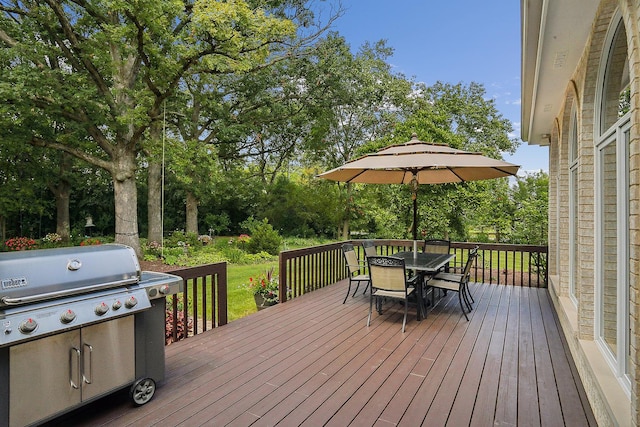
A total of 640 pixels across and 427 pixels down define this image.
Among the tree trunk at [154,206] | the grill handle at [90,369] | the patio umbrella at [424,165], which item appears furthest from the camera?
the tree trunk at [154,206]

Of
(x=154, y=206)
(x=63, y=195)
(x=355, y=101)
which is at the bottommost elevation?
(x=154, y=206)

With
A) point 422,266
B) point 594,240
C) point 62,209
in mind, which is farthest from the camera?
point 62,209

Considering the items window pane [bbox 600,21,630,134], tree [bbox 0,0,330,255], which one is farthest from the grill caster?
tree [bbox 0,0,330,255]

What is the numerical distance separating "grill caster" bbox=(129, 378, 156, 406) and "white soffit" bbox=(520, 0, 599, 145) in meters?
3.74

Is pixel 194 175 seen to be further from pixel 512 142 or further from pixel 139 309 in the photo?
pixel 512 142

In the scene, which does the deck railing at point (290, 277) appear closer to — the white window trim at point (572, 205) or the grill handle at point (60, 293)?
the grill handle at point (60, 293)

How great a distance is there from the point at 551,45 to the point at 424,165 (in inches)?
64.8

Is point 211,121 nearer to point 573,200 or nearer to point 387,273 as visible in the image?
point 387,273

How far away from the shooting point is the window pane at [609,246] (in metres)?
2.50

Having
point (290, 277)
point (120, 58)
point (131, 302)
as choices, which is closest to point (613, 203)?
point (131, 302)

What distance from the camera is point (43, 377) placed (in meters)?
1.99

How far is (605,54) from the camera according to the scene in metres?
2.66

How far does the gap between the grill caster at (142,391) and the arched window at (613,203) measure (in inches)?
121

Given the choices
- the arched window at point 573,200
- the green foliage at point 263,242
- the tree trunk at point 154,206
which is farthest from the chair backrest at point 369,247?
the tree trunk at point 154,206
